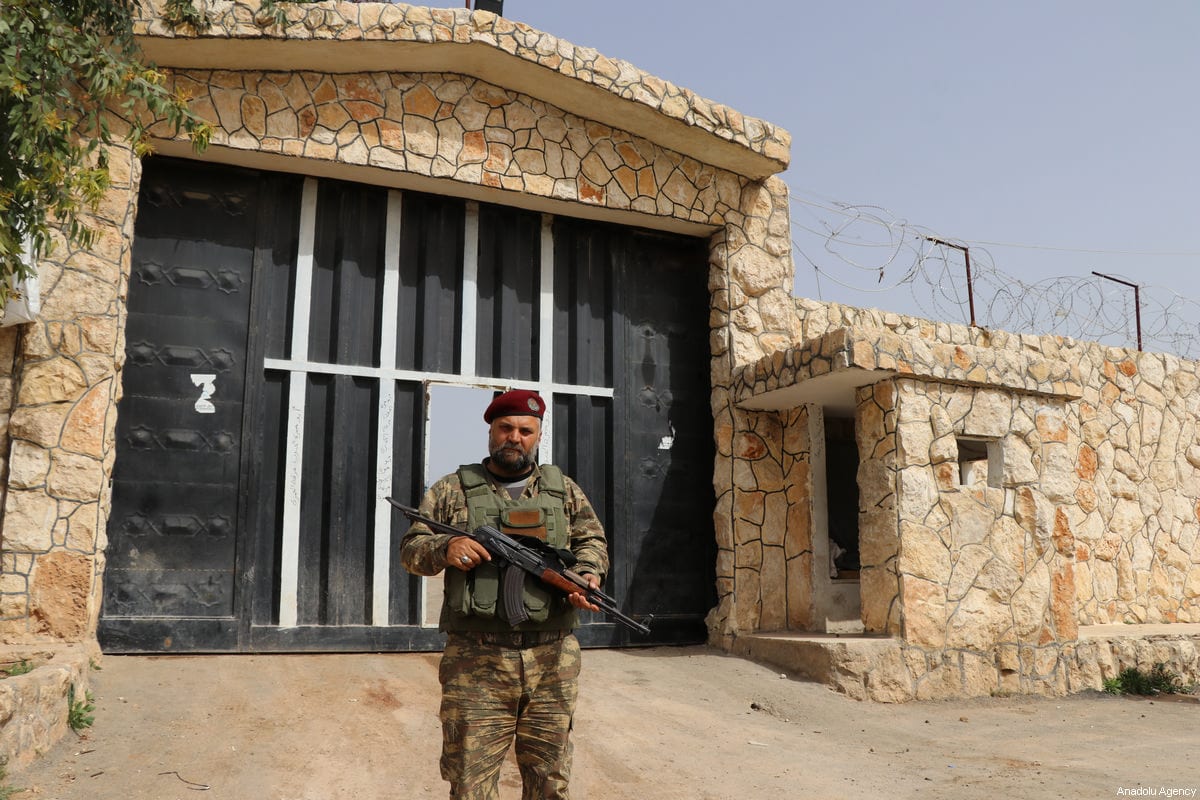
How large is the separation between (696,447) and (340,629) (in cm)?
371

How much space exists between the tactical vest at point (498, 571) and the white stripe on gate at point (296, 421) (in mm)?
4160

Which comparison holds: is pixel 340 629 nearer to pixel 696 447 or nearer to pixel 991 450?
pixel 696 447

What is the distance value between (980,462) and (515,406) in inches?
280

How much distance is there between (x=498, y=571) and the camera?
374 centimetres

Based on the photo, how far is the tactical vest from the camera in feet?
12.1

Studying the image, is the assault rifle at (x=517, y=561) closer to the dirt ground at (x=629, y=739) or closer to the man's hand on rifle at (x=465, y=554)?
the man's hand on rifle at (x=465, y=554)

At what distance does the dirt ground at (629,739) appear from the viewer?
5031 mm

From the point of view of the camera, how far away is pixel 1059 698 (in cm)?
806

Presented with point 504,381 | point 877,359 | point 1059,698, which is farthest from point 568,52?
point 1059,698

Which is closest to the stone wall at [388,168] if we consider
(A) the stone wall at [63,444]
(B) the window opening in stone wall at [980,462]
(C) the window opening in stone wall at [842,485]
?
(A) the stone wall at [63,444]

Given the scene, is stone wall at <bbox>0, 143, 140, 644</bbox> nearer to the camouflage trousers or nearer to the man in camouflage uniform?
the man in camouflage uniform

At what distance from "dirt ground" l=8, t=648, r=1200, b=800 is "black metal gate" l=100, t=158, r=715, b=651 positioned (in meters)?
0.60

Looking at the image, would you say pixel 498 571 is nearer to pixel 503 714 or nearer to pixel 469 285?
pixel 503 714

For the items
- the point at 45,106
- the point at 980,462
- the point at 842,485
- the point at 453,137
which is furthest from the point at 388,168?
the point at 842,485
